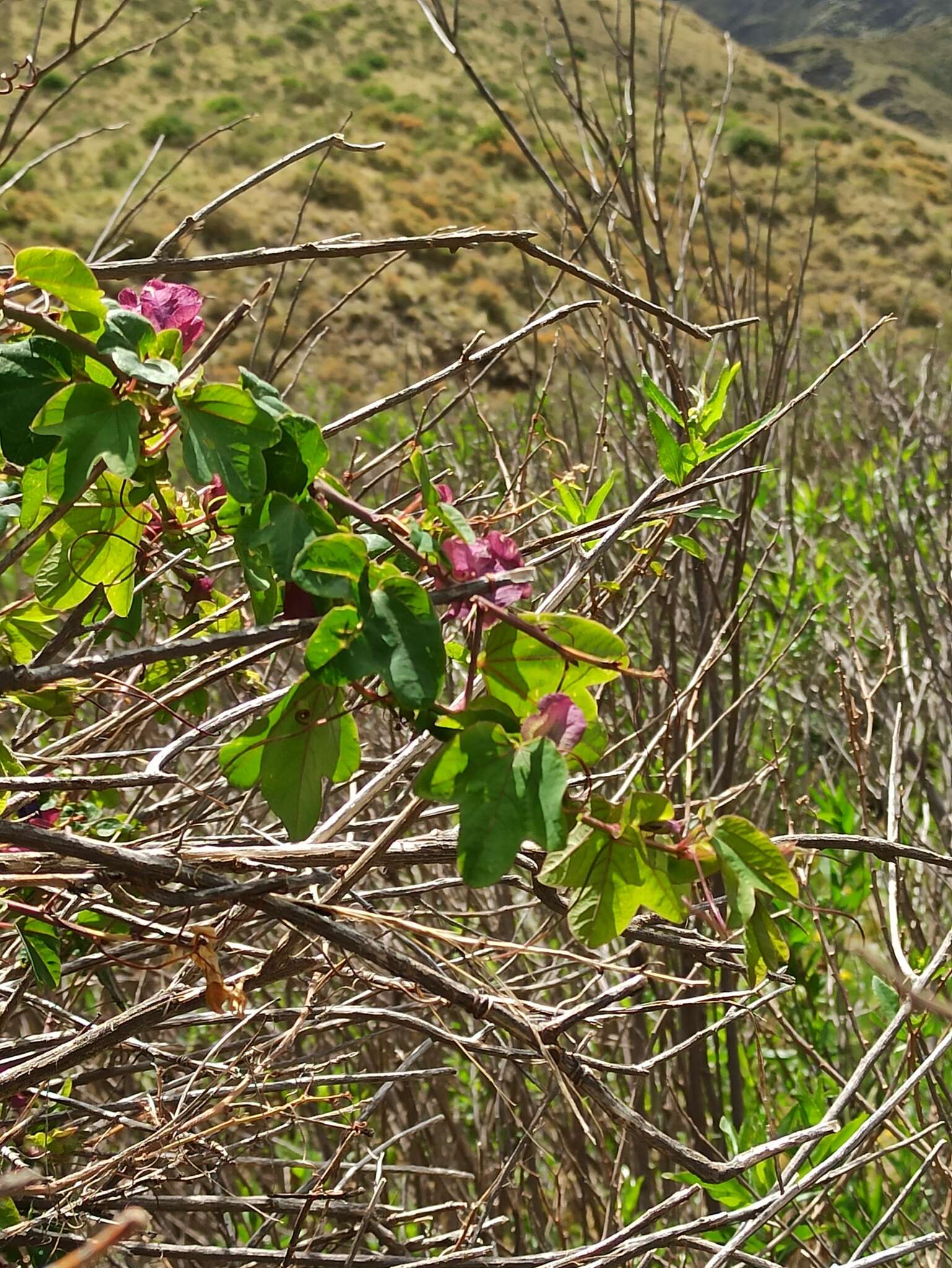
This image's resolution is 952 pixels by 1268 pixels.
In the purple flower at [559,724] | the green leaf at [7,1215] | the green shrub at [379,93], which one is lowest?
the green leaf at [7,1215]

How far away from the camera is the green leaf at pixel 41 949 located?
2.63ft

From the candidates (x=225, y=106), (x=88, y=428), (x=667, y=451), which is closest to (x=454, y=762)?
(x=88, y=428)

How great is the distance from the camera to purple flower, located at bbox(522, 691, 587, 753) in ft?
1.88

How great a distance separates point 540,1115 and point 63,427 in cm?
72

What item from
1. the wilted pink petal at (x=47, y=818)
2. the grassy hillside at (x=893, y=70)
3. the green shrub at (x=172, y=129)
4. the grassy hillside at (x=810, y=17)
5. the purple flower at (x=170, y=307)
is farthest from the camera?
the grassy hillside at (x=810, y=17)

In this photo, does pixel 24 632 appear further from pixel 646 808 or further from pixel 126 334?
pixel 646 808

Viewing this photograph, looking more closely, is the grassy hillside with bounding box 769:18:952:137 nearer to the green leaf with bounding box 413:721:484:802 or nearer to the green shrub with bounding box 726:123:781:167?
the green shrub with bounding box 726:123:781:167

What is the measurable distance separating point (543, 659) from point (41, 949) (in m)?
0.47

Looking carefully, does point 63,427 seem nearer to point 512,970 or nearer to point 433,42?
point 512,970

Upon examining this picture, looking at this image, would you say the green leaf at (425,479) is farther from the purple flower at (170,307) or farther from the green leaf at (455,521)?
the purple flower at (170,307)

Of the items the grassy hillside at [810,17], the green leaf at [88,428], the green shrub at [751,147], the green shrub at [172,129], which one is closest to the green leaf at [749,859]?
the green leaf at [88,428]

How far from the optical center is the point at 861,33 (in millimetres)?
51469

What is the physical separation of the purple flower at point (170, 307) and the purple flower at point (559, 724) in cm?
32

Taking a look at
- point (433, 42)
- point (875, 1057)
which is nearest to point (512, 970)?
point (875, 1057)
